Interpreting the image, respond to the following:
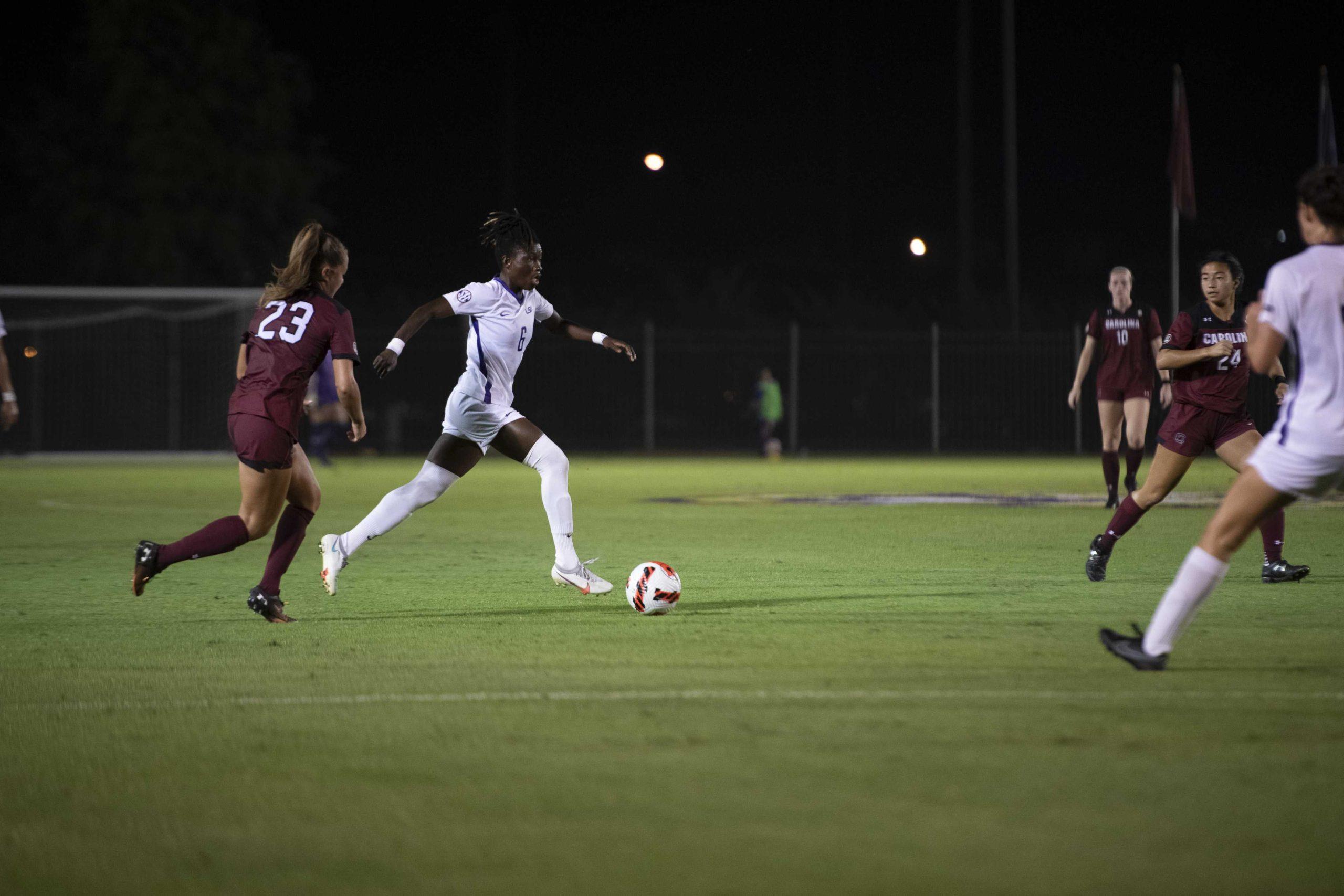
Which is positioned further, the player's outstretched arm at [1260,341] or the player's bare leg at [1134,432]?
the player's bare leg at [1134,432]

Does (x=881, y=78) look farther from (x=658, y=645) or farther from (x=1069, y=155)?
(x=658, y=645)

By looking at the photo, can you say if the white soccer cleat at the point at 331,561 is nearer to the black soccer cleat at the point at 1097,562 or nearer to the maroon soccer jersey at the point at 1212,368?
the black soccer cleat at the point at 1097,562

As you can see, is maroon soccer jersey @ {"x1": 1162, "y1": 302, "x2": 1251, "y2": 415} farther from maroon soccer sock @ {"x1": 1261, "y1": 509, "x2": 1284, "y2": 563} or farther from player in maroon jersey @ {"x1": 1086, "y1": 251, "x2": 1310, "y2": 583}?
maroon soccer sock @ {"x1": 1261, "y1": 509, "x2": 1284, "y2": 563}

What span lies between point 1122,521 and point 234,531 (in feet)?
18.3

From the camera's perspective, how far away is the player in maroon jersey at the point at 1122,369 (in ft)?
53.0

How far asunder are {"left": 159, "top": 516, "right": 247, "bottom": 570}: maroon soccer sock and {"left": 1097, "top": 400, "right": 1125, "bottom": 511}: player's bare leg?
10017mm

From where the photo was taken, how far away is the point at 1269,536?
34.3 ft

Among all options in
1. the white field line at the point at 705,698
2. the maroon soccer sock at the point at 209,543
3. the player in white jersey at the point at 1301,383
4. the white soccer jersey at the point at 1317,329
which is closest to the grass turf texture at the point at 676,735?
the white field line at the point at 705,698

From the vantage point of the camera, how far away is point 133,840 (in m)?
4.46

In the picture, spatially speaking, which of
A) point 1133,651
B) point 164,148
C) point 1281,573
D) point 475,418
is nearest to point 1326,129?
point 1281,573

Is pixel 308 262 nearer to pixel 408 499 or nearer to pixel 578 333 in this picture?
pixel 408 499

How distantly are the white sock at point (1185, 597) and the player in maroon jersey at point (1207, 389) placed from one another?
3480 mm

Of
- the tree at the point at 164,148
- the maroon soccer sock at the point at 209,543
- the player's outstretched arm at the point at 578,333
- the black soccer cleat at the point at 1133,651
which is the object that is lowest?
the black soccer cleat at the point at 1133,651

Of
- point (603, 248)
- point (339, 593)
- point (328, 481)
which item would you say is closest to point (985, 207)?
point (603, 248)
